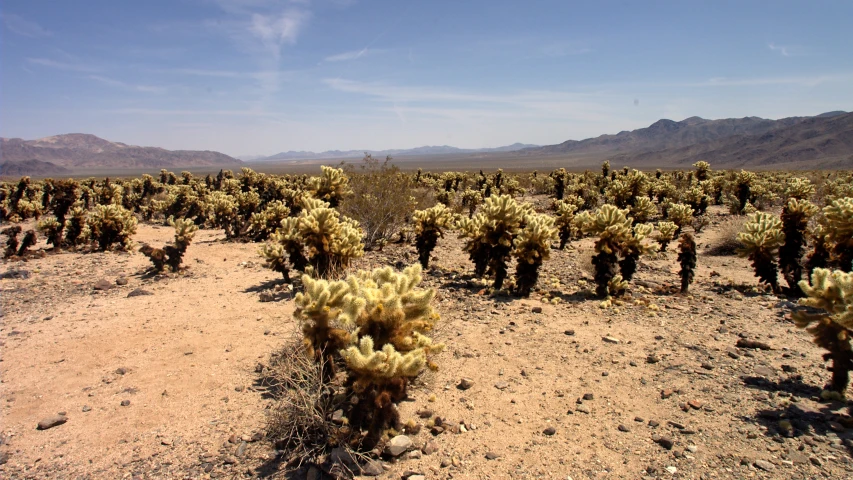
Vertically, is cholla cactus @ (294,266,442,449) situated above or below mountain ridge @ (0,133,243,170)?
below

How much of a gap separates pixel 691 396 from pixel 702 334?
207 centimetres

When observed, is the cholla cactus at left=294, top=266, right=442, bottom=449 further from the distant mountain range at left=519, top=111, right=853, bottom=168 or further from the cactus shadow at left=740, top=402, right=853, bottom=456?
the distant mountain range at left=519, top=111, right=853, bottom=168

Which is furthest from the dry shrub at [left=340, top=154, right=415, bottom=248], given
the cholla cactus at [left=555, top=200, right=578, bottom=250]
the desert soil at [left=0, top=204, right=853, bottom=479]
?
the desert soil at [left=0, top=204, right=853, bottom=479]

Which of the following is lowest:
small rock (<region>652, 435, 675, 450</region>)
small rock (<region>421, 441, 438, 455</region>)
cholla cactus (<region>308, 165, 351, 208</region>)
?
small rock (<region>421, 441, 438, 455</region>)

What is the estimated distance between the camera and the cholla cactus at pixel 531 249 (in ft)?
26.8

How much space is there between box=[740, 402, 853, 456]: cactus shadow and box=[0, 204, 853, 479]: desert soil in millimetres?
17

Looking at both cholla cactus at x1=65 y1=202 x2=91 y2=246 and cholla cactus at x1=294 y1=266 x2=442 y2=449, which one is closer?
cholla cactus at x1=294 y1=266 x2=442 y2=449

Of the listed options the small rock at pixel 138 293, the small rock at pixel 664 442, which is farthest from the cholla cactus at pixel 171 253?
the small rock at pixel 664 442

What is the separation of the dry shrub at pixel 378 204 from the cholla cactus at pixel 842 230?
31.9ft

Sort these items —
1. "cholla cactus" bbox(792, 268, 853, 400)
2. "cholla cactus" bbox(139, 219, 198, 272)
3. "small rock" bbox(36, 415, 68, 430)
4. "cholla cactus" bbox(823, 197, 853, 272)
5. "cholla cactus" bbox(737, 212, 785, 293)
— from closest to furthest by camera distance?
"cholla cactus" bbox(792, 268, 853, 400), "small rock" bbox(36, 415, 68, 430), "cholla cactus" bbox(823, 197, 853, 272), "cholla cactus" bbox(737, 212, 785, 293), "cholla cactus" bbox(139, 219, 198, 272)

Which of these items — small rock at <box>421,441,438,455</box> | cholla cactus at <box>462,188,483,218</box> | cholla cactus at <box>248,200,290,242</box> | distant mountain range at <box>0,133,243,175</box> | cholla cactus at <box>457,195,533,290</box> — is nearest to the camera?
small rock at <box>421,441,438,455</box>

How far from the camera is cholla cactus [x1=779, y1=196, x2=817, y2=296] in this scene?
843 centimetres

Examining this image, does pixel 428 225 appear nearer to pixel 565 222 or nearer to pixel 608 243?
pixel 608 243

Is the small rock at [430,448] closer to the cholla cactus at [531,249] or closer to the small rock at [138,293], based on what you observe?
the cholla cactus at [531,249]
